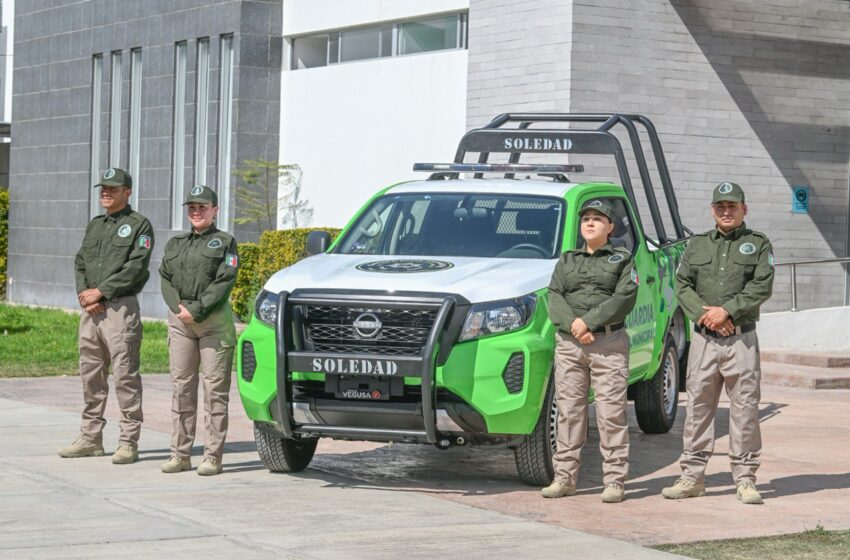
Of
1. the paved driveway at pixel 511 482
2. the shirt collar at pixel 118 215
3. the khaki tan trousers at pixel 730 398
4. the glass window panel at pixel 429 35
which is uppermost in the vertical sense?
the glass window panel at pixel 429 35

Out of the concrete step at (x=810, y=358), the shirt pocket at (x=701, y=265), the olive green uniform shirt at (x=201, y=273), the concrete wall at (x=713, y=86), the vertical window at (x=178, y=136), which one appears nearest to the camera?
the shirt pocket at (x=701, y=265)

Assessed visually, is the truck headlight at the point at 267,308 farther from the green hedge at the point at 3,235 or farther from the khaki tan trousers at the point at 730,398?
the green hedge at the point at 3,235

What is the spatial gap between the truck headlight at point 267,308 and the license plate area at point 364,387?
585 millimetres

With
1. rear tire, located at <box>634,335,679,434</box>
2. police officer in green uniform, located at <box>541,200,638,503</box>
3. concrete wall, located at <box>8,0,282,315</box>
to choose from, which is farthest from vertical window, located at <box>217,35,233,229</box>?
police officer in green uniform, located at <box>541,200,638,503</box>

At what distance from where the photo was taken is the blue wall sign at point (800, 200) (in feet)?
68.9

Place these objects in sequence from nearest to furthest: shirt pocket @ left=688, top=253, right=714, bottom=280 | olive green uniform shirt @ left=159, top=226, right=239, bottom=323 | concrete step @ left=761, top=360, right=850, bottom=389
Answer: shirt pocket @ left=688, top=253, right=714, bottom=280
olive green uniform shirt @ left=159, top=226, right=239, bottom=323
concrete step @ left=761, top=360, right=850, bottom=389

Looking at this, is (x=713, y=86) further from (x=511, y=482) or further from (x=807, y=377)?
(x=511, y=482)

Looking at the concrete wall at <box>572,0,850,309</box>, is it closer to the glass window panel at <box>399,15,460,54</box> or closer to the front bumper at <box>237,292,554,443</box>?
the glass window panel at <box>399,15,460,54</box>

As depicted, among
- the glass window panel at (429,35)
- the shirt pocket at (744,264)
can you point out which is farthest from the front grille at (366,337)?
the glass window panel at (429,35)

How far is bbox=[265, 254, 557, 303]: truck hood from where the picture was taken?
9406 millimetres

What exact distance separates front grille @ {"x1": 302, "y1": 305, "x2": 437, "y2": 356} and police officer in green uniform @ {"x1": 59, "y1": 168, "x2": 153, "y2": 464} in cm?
161

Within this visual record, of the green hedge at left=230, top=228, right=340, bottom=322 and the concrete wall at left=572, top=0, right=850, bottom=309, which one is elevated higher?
the concrete wall at left=572, top=0, right=850, bottom=309

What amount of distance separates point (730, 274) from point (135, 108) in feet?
68.0

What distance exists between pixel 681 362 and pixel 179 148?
15430 mm
